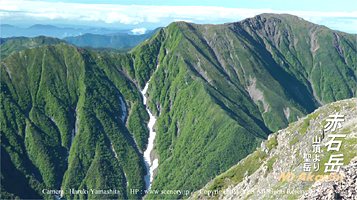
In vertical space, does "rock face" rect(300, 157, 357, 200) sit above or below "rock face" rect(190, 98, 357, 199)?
above

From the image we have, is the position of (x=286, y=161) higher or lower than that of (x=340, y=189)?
lower

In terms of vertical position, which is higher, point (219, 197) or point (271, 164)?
point (271, 164)

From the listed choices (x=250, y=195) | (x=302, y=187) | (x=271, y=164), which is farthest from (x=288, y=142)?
(x=302, y=187)

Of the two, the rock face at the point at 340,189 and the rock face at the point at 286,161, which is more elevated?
the rock face at the point at 340,189

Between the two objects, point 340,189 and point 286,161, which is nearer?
point 340,189

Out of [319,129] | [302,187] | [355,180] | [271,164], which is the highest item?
[355,180]

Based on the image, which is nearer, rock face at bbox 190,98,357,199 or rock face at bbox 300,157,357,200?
rock face at bbox 300,157,357,200

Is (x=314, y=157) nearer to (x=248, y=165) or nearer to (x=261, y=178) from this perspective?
(x=261, y=178)

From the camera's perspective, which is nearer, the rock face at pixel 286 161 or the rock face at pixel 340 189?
the rock face at pixel 340 189
